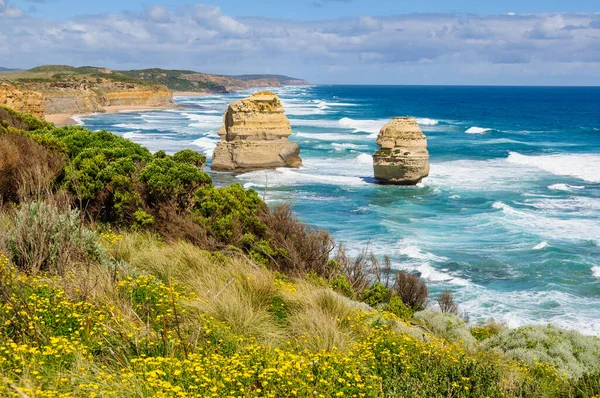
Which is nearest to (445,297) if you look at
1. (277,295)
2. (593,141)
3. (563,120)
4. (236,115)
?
(277,295)

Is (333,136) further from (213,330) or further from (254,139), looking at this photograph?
(213,330)

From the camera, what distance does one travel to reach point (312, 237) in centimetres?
1395

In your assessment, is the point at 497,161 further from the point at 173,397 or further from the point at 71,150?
the point at 173,397

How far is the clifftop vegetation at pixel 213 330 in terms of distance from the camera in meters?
5.14

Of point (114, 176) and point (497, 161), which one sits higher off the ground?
point (114, 176)

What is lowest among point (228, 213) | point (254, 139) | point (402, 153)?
point (402, 153)

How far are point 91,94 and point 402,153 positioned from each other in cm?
8582

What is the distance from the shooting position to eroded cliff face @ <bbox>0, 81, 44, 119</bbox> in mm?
45381

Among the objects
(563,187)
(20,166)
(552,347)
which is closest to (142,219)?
(20,166)

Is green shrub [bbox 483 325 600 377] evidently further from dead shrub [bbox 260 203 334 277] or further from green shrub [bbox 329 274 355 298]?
dead shrub [bbox 260 203 334 277]

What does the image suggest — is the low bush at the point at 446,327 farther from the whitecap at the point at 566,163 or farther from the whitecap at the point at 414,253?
the whitecap at the point at 566,163

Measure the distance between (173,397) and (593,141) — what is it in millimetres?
69214

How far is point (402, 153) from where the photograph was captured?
35.8 m

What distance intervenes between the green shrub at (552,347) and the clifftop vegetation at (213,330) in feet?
0.10
